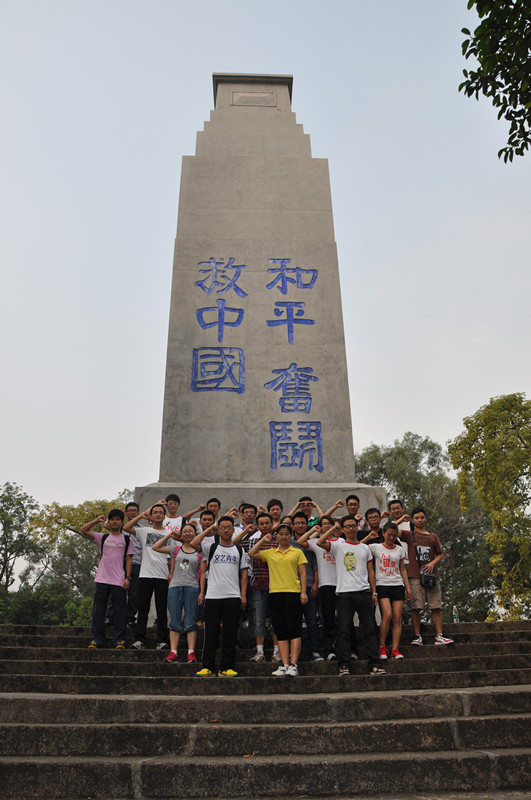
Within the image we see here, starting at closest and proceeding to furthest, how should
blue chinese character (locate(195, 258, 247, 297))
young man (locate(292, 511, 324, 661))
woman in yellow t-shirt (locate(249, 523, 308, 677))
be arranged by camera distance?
woman in yellow t-shirt (locate(249, 523, 308, 677)) < young man (locate(292, 511, 324, 661)) < blue chinese character (locate(195, 258, 247, 297))

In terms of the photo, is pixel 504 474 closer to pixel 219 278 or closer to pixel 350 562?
pixel 219 278

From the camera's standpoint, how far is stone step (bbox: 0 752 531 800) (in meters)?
2.97

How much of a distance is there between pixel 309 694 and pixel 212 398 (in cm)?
462

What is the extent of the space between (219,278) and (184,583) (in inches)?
193

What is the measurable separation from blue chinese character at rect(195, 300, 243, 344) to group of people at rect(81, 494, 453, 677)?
3300mm

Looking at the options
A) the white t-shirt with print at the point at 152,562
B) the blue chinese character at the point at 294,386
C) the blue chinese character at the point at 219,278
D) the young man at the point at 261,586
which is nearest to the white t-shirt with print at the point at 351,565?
the young man at the point at 261,586

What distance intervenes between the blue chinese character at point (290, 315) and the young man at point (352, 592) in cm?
404

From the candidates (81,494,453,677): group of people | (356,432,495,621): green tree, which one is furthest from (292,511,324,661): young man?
(356,432,495,621): green tree

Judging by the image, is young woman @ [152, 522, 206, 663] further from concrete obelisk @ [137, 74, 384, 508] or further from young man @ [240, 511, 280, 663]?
concrete obelisk @ [137, 74, 384, 508]

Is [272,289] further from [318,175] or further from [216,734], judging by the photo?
[216,734]

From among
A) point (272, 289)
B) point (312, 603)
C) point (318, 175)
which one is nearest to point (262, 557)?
point (312, 603)

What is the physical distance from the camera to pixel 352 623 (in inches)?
175

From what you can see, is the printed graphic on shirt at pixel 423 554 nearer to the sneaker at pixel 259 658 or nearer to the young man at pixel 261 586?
the young man at pixel 261 586

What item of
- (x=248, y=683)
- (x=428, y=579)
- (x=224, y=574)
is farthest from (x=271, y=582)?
(x=428, y=579)
